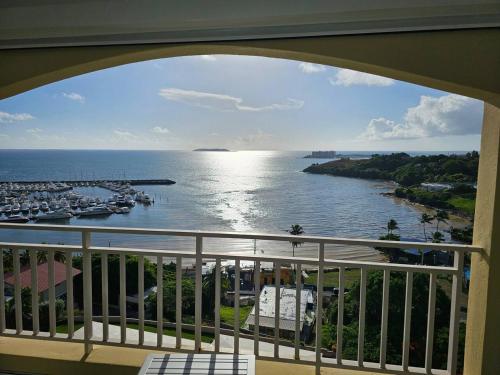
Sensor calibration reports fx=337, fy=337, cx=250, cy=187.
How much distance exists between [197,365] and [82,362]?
1303mm

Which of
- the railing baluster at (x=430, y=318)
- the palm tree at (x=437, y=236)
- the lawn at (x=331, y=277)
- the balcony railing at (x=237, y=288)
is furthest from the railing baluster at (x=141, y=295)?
the palm tree at (x=437, y=236)

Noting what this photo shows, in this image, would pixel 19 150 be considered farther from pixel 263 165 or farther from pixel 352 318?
pixel 352 318

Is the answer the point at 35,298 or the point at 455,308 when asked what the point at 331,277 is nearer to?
the point at 455,308

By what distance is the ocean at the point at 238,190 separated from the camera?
4910 mm

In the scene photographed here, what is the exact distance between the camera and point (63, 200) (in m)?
4.69

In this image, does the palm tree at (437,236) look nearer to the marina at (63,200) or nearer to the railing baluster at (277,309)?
the railing baluster at (277,309)

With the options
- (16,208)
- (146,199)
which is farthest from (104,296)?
(146,199)

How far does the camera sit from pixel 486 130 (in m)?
2.14

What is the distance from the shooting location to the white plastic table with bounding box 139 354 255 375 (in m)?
1.66

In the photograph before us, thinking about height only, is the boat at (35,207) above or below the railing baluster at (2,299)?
above

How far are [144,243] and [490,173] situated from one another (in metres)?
2.77

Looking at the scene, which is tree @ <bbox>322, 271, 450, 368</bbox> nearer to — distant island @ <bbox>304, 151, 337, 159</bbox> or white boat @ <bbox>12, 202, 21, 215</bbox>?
distant island @ <bbox>304, 151, 337, 159</bbox>

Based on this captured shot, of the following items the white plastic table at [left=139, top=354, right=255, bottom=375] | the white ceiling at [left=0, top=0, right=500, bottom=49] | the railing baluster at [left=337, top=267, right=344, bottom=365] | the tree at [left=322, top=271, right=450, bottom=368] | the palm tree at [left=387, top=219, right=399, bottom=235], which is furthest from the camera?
the palm tree at [left=387, top=219, right=399, bottom=235]

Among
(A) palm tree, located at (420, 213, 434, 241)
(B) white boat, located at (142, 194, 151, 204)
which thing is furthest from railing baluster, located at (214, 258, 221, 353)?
(B) white boat, located at (142, 194, 151, 204)
